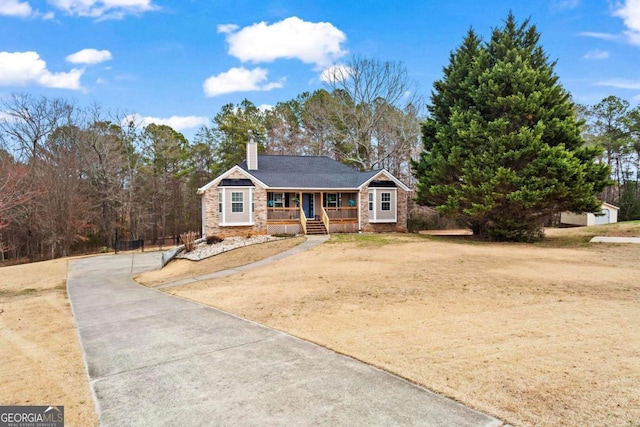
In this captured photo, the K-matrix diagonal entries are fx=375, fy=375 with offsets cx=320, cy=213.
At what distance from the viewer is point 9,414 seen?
380cm

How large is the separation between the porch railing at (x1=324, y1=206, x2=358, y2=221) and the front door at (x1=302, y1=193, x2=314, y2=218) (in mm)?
1436

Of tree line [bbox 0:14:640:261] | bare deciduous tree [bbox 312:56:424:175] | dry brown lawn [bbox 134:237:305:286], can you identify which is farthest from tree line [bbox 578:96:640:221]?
dry brown lawn [bbox 134:237:305:286]

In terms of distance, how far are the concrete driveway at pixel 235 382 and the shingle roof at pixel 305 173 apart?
17747mm

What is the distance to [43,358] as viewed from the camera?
5543 mm

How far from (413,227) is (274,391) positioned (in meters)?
27.6

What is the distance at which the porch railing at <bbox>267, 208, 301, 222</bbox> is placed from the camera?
24.1 m

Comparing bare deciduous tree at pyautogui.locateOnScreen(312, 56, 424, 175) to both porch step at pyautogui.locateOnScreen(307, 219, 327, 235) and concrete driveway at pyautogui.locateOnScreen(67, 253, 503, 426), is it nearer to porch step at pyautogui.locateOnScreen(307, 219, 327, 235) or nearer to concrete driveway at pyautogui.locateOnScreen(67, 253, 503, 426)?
porch step at pyautogui.locateOnScreen(307, 219, 327, 235)

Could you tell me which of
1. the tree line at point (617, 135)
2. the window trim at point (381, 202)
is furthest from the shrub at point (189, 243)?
the tree line at point (617, 135)

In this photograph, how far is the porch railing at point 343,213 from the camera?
25.1 metres

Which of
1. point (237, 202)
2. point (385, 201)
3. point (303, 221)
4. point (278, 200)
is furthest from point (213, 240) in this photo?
point (385, 201)

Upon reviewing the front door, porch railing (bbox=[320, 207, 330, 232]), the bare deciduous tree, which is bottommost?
porch railing (bbox=[320, 207, 330, 232])

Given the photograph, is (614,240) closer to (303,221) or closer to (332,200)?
(332,200)

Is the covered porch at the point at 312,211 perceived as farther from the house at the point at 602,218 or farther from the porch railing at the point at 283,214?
the house at the point at 602,218

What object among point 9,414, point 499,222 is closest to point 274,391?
point 9,414
